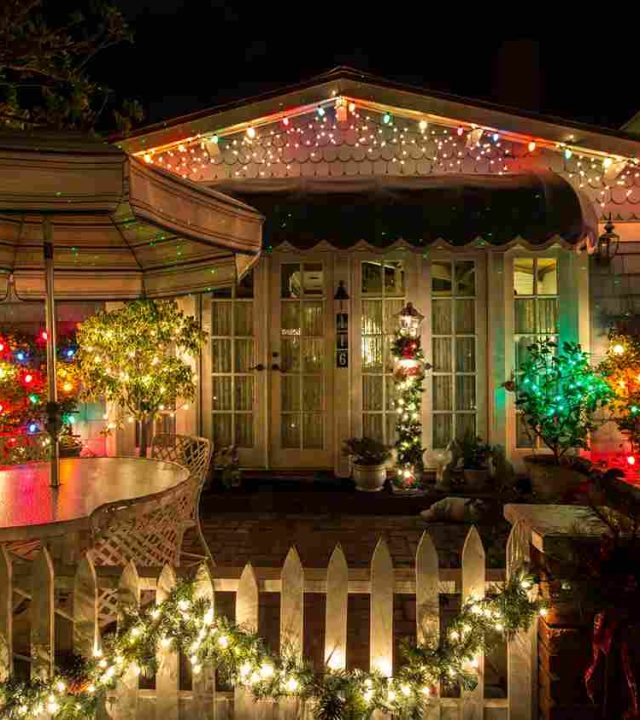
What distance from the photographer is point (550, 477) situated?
696 centimetres

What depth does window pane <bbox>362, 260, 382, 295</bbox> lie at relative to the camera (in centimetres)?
810

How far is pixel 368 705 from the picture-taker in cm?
262

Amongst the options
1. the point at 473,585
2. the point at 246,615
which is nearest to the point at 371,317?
the point at 473,585

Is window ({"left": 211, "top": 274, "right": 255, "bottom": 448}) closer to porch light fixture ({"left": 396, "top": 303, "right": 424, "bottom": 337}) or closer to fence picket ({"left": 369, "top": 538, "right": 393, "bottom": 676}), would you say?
porch light fixture ({"left": 396, "top": 303, "right": 424, "bottom": 337})

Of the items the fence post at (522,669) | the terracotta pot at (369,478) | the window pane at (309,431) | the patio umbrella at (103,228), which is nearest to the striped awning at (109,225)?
the patio umbrella at (103,228)

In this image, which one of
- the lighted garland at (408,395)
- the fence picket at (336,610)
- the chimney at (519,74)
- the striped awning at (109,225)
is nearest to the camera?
the fence picket at (336,610)

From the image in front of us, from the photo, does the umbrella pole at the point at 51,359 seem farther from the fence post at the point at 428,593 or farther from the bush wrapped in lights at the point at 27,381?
the bush wrapped in lights at the point at 27,381

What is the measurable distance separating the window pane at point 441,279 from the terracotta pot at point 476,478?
198 centimetres

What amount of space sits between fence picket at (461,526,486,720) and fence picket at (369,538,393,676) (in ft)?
0.93

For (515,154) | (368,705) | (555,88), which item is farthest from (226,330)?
(555,88)

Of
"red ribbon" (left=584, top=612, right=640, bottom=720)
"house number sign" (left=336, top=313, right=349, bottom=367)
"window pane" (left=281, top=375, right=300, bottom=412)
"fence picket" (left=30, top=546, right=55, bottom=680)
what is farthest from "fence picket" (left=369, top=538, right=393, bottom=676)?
"window pane" (left=281, top=375, right=300, bottom=412)

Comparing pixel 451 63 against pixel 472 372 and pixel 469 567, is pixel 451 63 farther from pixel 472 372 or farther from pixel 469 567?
pixel 469 567

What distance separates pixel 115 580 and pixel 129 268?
2.84 meters

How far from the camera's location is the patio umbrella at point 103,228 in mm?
2898
